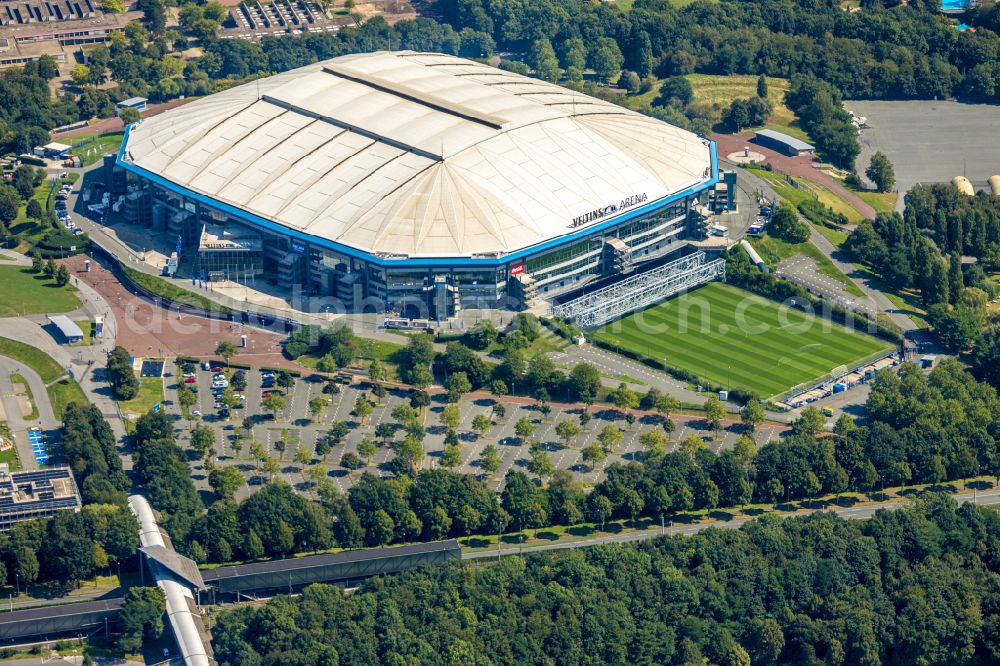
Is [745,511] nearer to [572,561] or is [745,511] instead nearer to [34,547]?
[572,561]

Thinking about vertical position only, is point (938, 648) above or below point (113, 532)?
below

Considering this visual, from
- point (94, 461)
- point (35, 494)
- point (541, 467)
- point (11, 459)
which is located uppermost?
point (35, 494)

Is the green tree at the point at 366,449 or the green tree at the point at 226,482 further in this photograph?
the green tree at the point at 366,449

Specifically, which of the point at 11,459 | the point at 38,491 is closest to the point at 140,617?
the point at 38,491

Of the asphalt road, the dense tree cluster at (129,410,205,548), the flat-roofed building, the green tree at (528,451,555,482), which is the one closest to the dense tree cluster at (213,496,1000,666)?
the asphalt road

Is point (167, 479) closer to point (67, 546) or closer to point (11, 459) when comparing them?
point (67, 546)

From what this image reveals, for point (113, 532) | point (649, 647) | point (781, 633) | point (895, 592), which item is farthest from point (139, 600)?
point (895, 592)

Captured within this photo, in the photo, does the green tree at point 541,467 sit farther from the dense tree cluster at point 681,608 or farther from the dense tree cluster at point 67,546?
the dense tree cluster at point 67,546

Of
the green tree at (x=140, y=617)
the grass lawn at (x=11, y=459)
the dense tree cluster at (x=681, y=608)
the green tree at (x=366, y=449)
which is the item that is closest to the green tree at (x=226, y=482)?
the green tree at (x=366, y=449)
